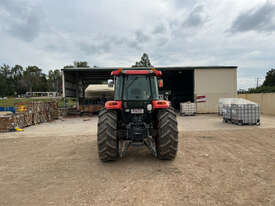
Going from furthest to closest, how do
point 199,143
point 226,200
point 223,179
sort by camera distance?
point 199,143
point 223,179
point 226,200

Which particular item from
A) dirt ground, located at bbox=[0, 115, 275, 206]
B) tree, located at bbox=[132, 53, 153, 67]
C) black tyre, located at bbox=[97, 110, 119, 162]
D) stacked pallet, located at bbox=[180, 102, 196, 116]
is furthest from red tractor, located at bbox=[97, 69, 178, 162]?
tree, located at bbox=[132, 53, 153, 67]

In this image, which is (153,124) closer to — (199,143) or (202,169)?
(202,169)

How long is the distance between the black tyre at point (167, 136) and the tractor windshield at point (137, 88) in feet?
2.46

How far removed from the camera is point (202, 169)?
433 centimetres

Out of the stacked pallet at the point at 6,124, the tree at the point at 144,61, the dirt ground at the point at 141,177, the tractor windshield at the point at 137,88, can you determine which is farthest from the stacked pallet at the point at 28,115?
the tree at the point at 144,61

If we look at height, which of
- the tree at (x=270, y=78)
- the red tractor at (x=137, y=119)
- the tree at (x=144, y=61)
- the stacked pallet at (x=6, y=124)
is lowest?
the stacked pallet at (x=6, y=124)

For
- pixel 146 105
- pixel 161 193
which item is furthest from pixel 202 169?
pixel 146 105

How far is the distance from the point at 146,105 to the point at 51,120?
41.6 ft

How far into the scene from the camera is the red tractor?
453 centimetres

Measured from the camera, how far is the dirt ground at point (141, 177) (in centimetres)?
309

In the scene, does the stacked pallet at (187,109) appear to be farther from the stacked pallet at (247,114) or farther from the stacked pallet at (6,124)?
the stacked pallet at (6,124)

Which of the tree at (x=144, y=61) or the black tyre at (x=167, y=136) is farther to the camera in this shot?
the tree at (x=144, y=61)

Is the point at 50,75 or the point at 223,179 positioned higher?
the point at 50,75

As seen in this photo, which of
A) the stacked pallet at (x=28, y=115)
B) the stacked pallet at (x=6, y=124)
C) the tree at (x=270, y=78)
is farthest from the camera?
the tree at (x=270, y=78)
